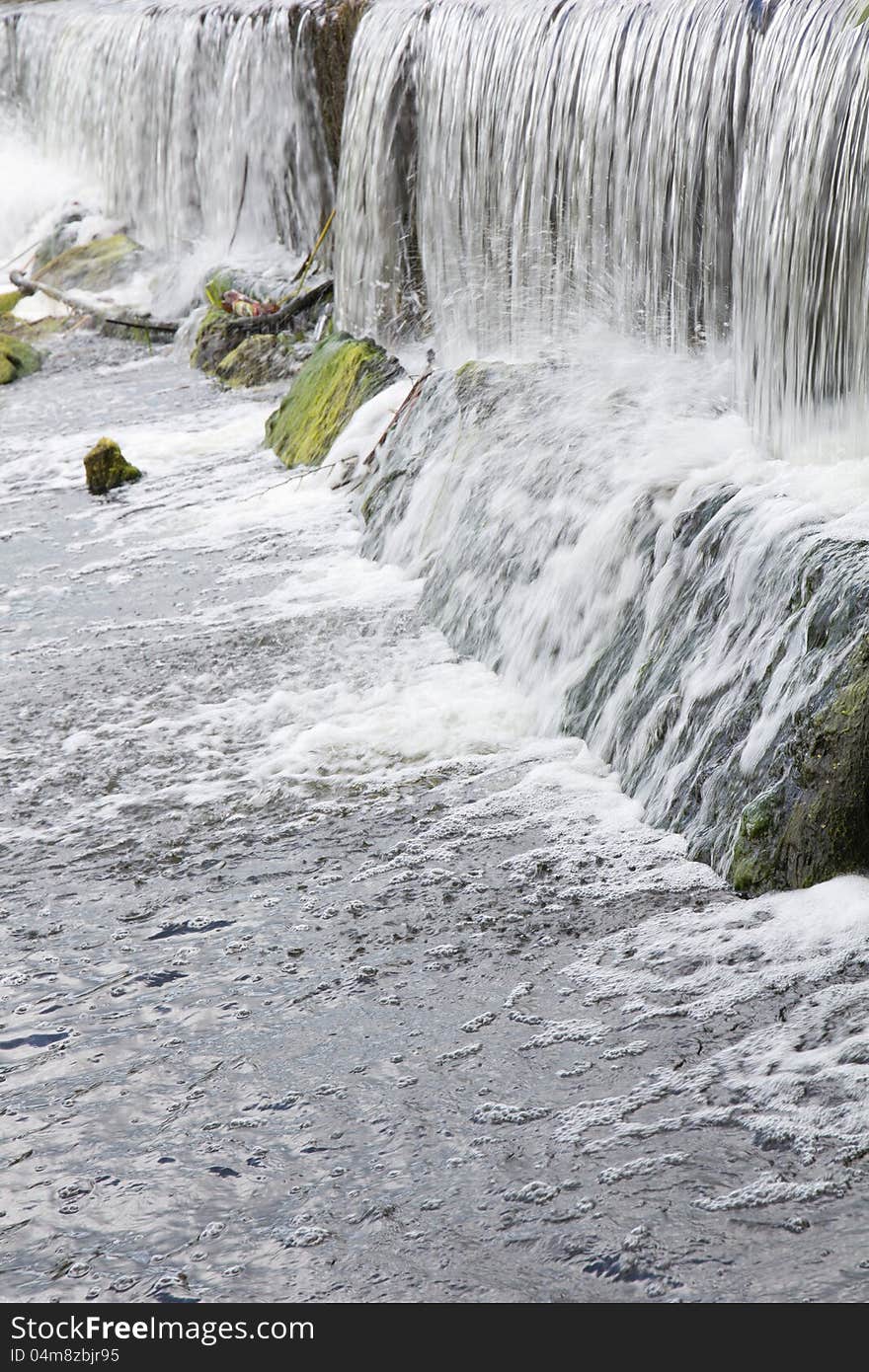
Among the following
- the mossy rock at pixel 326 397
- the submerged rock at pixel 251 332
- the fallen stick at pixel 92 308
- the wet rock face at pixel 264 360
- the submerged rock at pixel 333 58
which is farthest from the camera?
the fallen stick at pixel 92 308

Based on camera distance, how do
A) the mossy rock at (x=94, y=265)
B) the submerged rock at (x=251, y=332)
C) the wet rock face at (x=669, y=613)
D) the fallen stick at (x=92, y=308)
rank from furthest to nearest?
1. the mossy rock at (x=94, y=265)
2. the fallen stick at (x=92, y=308)
3. the submerged rock at (x=251, y=332)
4. the wet rock face at (x=669, y=613)

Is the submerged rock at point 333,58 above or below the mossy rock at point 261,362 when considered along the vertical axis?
above

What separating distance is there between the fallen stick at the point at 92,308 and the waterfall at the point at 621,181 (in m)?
4.02

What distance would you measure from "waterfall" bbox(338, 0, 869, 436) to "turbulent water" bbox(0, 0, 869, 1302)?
0.09ft

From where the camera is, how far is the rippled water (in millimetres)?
3084

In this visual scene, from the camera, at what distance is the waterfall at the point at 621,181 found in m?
5.78

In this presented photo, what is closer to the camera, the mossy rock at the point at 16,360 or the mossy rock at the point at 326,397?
the mossy rock at the point at 326,397

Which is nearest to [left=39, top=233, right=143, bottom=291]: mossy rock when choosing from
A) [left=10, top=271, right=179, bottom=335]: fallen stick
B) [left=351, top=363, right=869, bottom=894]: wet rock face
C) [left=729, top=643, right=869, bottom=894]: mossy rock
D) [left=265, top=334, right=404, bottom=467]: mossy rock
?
[left=10, top=271, right=179, bottom=335]: fallen stick

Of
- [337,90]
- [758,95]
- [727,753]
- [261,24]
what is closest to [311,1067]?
[727,753]

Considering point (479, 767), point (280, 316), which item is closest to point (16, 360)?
point (280, 316)

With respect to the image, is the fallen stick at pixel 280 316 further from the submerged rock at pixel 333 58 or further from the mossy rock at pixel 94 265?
the mossy rock at pixel 94 265

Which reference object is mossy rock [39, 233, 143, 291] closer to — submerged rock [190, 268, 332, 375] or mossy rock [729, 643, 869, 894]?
submerged rock [190, 268, 332, 375]

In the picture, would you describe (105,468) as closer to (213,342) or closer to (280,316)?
(280,316)

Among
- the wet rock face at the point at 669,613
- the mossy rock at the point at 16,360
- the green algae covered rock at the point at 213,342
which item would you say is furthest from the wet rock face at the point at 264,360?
the wet rock face at the point at 669,613
